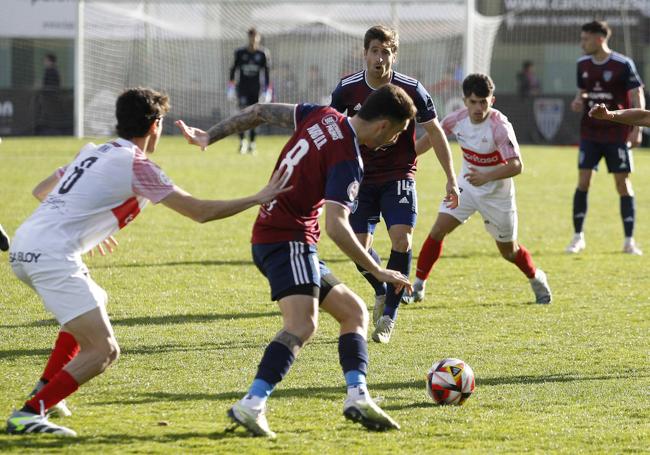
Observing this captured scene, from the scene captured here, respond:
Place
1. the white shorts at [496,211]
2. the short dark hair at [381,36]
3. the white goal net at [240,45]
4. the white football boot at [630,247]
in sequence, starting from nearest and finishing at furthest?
the short dark hair at [381,36], the white shorts at [496,211], the white football boot at [630,247], the white goal net at [240,45]

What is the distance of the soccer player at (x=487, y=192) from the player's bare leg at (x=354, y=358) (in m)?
3.56

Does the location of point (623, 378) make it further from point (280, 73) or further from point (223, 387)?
point (280, 73)

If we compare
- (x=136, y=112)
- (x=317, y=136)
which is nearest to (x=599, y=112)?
(x=317, y=136)

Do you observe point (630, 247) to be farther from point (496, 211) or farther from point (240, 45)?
point (240, 45)

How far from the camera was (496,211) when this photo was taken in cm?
886

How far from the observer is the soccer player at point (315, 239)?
16.4ft

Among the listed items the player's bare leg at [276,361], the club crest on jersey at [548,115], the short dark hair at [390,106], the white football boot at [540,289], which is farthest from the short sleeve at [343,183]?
the club crest on jersey at [548,115]

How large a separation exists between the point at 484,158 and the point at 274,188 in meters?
4.23

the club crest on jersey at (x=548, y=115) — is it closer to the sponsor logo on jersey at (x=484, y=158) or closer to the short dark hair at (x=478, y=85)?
the sponsor logo on jersey at (x=484, y=158)

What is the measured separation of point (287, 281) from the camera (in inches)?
199

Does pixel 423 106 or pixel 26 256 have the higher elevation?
pixel 423 106

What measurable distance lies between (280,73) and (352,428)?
24824mm

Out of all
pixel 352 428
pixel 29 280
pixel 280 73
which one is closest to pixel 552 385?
pixel 352 428

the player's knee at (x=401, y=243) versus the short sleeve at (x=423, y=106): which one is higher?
the short sleeve at (x=423, y=106)
